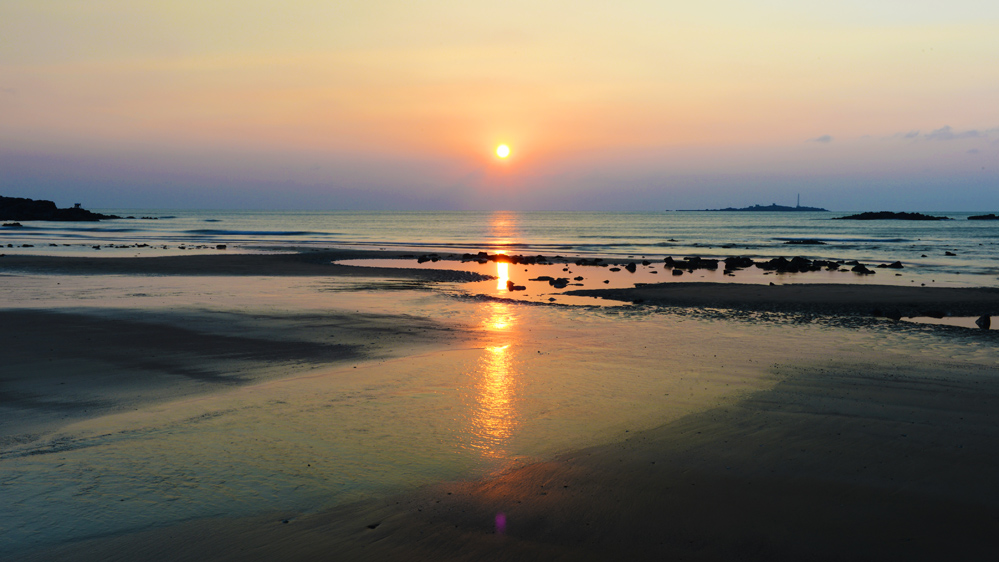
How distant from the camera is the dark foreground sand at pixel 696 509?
5.21 meters

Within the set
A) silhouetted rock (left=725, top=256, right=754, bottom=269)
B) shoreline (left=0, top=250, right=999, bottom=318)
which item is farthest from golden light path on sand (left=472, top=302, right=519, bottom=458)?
silhouetted rock (left=725, top=256, right=754, bottom=269)

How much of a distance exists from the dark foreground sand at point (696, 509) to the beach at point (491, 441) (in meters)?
0.03

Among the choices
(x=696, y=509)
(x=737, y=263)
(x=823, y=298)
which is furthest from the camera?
(x=737, y=263)

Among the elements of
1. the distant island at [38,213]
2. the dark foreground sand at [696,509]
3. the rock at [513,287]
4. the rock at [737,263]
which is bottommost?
the dark foreground sand at [696,509]

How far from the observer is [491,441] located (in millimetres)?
7719

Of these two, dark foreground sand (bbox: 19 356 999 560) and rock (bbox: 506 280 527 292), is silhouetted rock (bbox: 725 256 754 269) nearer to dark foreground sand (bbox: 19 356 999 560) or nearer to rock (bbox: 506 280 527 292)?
rock (bbox: 506 280 527 292)

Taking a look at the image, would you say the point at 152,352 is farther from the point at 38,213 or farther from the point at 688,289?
the point at 38,213

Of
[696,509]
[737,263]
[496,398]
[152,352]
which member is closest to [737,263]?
[737,263]

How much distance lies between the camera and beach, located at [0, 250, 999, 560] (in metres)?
5.45

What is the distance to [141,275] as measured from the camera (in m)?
28.9

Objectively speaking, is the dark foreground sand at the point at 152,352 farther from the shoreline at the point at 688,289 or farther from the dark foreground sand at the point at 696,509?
the shoreline at the point at 688,289

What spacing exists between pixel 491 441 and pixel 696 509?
2577mm

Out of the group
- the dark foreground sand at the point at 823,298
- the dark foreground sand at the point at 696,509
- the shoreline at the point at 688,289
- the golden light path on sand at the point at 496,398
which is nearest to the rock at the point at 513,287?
the shoreline at the point at 688,289

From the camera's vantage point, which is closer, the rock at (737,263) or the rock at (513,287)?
the rock at (513,287)
